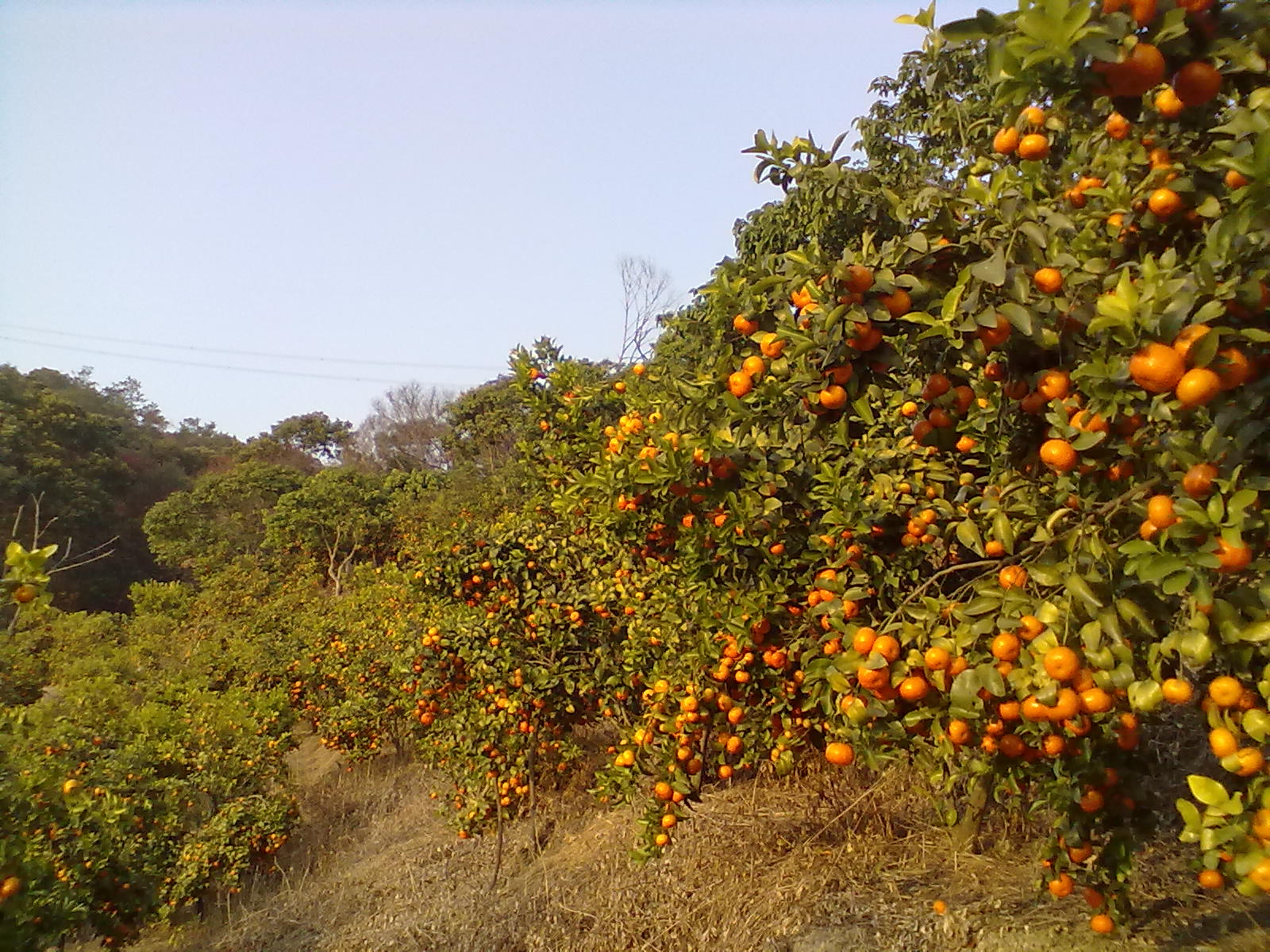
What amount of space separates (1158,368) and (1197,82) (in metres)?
0.50

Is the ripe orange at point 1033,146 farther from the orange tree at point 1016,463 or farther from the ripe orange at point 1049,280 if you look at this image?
the ripe orange at point 1049,280

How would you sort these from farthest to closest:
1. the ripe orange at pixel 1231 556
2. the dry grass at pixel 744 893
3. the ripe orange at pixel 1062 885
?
1. the dry grass at pixel 744 893
2. the ripe orange at pixel 1062 885
3. the ripe orange at pixel 1231 556

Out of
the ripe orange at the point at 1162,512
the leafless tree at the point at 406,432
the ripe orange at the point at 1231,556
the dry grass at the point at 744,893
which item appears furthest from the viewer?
the leafless tree at the point at 406,432

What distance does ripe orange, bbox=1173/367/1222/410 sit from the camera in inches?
46.6

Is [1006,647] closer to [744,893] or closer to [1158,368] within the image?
[1158,368]

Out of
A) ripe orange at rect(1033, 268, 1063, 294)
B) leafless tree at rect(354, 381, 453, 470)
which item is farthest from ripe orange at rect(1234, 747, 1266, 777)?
leafless tree at rect(354, 381, 453, 470)

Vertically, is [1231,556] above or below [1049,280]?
below

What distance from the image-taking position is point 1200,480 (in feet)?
4.17

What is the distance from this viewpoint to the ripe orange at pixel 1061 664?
4.40 feet

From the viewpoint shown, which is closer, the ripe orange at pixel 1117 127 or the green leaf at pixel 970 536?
→ the ripe orange at pixel 1117 127

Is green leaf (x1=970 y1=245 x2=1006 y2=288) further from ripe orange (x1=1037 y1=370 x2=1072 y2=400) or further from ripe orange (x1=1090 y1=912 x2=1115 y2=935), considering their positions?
ripe orange (x1=1090 y1=912 x2=1115 y2=935)

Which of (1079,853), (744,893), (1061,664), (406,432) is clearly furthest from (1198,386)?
(406,432)

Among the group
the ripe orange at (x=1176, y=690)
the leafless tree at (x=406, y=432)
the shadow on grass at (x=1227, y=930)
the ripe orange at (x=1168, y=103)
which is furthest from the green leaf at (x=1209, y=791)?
the leafless tree at (x=406, y=432)

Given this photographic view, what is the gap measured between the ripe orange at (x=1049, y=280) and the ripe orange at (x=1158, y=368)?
1.02 feet
